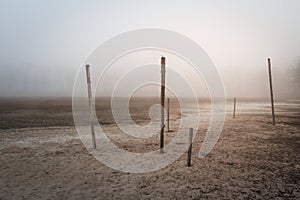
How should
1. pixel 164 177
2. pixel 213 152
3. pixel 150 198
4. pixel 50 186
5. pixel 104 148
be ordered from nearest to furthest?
pixel 150 198 < pixel 50 186 < pixel 164 177 < pixel 213 152 < pixel 104 148

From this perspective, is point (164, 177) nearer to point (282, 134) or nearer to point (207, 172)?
point (207, 172)

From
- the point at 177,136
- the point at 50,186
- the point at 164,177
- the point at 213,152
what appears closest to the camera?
the point at 50,186

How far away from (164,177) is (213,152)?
391cm

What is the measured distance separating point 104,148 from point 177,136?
15.9ft

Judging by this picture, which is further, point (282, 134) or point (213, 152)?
point (282, 134)

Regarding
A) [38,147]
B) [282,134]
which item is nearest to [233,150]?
[282,134]

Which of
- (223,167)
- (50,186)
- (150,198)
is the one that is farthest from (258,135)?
(50,186)

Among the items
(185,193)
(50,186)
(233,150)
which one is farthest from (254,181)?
(50,186)

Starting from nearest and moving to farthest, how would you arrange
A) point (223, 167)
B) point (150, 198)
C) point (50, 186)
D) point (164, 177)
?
point (150, 198) < point (50, 186) < point (164, 177) < point (223, 167)

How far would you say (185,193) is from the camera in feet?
22.0

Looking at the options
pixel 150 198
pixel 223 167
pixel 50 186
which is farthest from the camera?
pixel 223 167

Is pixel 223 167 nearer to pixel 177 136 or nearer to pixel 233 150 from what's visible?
pixel 233 150

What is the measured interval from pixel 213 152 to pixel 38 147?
837cm

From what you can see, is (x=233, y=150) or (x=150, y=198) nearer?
(x=150, y=198)
